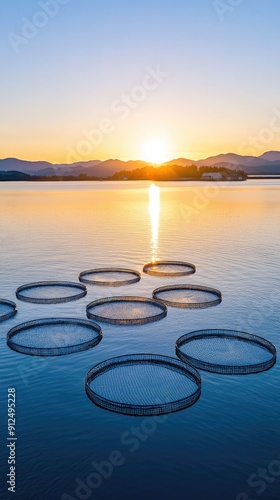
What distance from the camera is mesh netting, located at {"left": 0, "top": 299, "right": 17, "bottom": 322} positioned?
25927mm

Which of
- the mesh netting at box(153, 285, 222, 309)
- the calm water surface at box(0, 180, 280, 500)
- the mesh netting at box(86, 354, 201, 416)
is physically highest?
the mesh netting at box(153, 285, 222, 309)

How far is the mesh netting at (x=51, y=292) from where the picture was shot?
29.3m

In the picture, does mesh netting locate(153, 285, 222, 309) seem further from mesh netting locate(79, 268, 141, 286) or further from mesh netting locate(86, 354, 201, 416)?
mesh netting locate(86, 354, 201, 416)

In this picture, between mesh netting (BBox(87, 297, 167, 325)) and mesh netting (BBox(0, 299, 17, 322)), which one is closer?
mesh netting (BBox(87, 297, 167, 325))

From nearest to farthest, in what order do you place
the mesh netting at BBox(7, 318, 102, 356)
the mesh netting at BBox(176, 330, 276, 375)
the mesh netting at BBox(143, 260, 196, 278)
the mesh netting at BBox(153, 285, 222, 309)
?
the mesh netting at BBox(176, 330, 276, 375), the mesh netting at BBox(7, 318, 102, 356), the mesh netting at BBox(153, 285, 222, 309), the mesh netting at BBox(143, 260, 196, 278)

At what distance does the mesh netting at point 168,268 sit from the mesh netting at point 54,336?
44.9 ft

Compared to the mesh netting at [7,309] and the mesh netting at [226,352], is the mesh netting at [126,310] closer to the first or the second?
the mesh netting at [226,352]

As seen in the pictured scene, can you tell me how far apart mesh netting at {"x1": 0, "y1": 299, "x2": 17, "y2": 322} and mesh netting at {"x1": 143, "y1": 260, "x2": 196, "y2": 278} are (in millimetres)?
13085

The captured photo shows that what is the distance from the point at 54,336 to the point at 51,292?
8.80 m

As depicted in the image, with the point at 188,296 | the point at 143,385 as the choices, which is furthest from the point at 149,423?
the point at 188,296

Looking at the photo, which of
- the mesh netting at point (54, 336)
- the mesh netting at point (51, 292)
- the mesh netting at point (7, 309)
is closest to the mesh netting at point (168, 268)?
the mesh netting at point (51, 292)

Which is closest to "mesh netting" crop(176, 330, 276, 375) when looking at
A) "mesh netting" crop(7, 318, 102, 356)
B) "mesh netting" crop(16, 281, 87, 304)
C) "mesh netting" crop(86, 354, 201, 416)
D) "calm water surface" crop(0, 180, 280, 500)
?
"calm water surface" crop(0, 180, 280, 500)

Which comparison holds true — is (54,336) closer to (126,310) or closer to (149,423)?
(126,310)

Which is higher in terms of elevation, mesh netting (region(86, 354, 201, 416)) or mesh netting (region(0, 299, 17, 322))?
mesh netting (region(0, 299, 17, 322))
